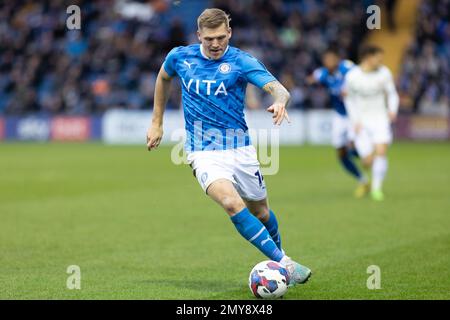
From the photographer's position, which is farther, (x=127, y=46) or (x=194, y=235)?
(x=127, y=46)

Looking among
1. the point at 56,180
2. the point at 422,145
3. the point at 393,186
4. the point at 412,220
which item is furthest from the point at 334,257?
the point at 422,145

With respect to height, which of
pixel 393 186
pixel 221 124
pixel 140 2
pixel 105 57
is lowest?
pixel 393 186

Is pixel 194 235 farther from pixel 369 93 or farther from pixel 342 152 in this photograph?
pixel 342 152

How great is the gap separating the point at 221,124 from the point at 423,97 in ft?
69.9

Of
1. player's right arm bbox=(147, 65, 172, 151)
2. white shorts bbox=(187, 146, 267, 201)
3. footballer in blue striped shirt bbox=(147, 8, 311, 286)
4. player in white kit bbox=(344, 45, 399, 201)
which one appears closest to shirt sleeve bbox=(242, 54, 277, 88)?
footballer in blue striped shirt bbox=(147, 8, 311, 286)

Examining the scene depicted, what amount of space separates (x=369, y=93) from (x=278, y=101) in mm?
8658

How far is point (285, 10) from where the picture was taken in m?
33.3

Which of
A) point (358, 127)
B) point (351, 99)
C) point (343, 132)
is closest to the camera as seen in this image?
point (358, 127)

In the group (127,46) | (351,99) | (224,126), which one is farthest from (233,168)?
(127,46)

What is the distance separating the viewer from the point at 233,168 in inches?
303

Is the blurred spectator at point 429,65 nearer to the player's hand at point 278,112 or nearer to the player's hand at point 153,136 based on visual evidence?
the player's hand at point 153,136

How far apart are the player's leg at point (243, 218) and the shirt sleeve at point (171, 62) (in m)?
1.21

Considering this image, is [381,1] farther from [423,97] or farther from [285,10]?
[423,97]

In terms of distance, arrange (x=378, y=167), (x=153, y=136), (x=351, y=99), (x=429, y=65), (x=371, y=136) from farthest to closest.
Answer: (x=429, y=65) → (x=351, y=99) → (x=371, y=136) → (x=378, y=167) → (x=153, y=136)
